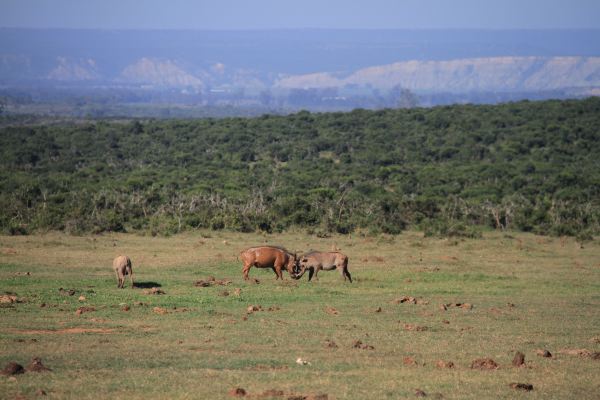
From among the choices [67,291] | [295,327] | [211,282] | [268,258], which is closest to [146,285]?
[211,282]

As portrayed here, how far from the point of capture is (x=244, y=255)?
2278 cm

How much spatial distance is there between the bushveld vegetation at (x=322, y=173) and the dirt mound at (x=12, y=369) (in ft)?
71.2

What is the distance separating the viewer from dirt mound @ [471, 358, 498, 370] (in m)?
13.5

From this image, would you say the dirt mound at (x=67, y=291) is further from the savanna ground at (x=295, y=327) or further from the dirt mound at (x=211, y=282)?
the dirt mound at (x=211, y=282)

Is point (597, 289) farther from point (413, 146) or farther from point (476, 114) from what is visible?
point (476, 114)

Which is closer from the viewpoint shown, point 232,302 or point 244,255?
point 232,302

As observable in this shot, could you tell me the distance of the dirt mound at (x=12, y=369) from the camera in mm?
12141

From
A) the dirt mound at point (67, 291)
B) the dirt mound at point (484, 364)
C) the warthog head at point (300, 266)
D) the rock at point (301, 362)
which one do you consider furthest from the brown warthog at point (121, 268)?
the dirt mound at point (484, 364)

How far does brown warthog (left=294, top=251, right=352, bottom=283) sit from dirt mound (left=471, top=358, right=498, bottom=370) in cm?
945

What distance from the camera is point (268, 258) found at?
22.9 m

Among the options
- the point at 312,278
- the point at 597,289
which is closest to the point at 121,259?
the point at 312,278

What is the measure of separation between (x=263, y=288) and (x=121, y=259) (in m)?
3.26

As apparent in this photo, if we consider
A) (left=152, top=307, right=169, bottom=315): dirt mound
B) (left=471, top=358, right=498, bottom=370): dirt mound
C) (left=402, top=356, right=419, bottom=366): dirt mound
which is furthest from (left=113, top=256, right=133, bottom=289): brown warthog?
(left=471, top=358, right=498, bottom=370): dirt mound

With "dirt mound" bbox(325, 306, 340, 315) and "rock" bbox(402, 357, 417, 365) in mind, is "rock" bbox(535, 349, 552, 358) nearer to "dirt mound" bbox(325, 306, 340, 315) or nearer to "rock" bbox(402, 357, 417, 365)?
"rock" bbox(402, 357, 417, 365)
